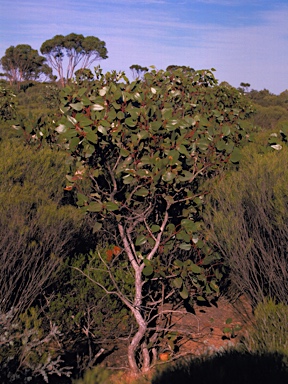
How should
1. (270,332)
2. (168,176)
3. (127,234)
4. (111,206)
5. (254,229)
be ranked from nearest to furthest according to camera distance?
1. (270,332)
2. (168,176)
3. (111,206)
4. (127,234)
5. (254,229)

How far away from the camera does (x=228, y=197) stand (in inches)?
233

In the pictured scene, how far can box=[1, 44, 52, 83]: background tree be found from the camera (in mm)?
65188

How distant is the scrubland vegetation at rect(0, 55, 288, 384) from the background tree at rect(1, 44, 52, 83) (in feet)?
202

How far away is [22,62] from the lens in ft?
215

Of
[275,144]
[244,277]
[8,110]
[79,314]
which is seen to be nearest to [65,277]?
[79,314]

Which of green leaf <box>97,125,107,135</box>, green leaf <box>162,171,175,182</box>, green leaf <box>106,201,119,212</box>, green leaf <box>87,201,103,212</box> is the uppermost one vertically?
green leaf <box>97,125,107,135</box>

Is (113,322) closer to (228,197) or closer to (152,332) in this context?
(152,332)

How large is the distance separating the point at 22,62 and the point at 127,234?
63784 mm

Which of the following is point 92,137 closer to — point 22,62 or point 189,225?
point 189,225

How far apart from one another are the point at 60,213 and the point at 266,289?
2430 mm

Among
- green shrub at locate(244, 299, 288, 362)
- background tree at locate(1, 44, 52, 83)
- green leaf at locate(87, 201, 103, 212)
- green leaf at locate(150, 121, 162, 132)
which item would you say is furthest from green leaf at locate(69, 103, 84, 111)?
background tree at locate(1, 44, 52, 83)

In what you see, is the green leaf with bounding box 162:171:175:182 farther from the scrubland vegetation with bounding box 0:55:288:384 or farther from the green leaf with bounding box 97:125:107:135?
the green leaf with bounding box 97:125:107:135

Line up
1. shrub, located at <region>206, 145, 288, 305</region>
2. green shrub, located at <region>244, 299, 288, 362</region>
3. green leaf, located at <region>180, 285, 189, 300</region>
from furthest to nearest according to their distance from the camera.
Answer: shrub, located at <region>206, 145, 288, 305</region>
green leaf, located at <region>180, 285, 189, 300</region>
green shrub, located at <region>244, 299, 288, 362</region>

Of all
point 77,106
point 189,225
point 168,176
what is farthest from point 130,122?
point 189,225
